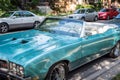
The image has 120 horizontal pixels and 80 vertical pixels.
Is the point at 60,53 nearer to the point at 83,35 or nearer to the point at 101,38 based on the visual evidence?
the point at 83,35

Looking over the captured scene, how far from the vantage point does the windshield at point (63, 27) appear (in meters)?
6.08

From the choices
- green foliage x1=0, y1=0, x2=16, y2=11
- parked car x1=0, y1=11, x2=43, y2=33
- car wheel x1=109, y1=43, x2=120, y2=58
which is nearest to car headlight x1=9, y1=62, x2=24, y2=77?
car wheel x1=109, y1=43, x2=120, y2=58

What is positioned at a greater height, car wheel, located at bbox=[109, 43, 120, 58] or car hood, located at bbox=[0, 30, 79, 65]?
car hood, located at bbox=[0, 30, 79, 65]

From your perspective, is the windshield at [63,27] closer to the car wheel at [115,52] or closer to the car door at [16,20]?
the car wheel at [115,52]

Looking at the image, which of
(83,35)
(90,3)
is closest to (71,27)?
(83,35)

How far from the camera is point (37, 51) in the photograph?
4.72 meters

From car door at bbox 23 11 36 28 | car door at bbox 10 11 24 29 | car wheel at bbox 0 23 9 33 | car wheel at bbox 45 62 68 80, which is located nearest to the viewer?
car wheel at bbox 45 62 68 80

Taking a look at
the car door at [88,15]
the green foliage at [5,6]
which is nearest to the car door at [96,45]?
the car door at [88,15]

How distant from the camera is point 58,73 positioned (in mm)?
5094

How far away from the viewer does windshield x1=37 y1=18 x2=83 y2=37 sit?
6.08 m

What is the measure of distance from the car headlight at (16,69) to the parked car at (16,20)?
10559mm

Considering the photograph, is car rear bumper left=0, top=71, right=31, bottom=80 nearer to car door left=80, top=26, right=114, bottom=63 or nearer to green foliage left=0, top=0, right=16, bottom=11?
car door left=80, top=26, right=114, bottom=63

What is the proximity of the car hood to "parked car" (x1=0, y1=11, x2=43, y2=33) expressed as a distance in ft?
29.1

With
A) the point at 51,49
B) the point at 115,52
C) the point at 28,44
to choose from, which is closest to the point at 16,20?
the point at 115,52
